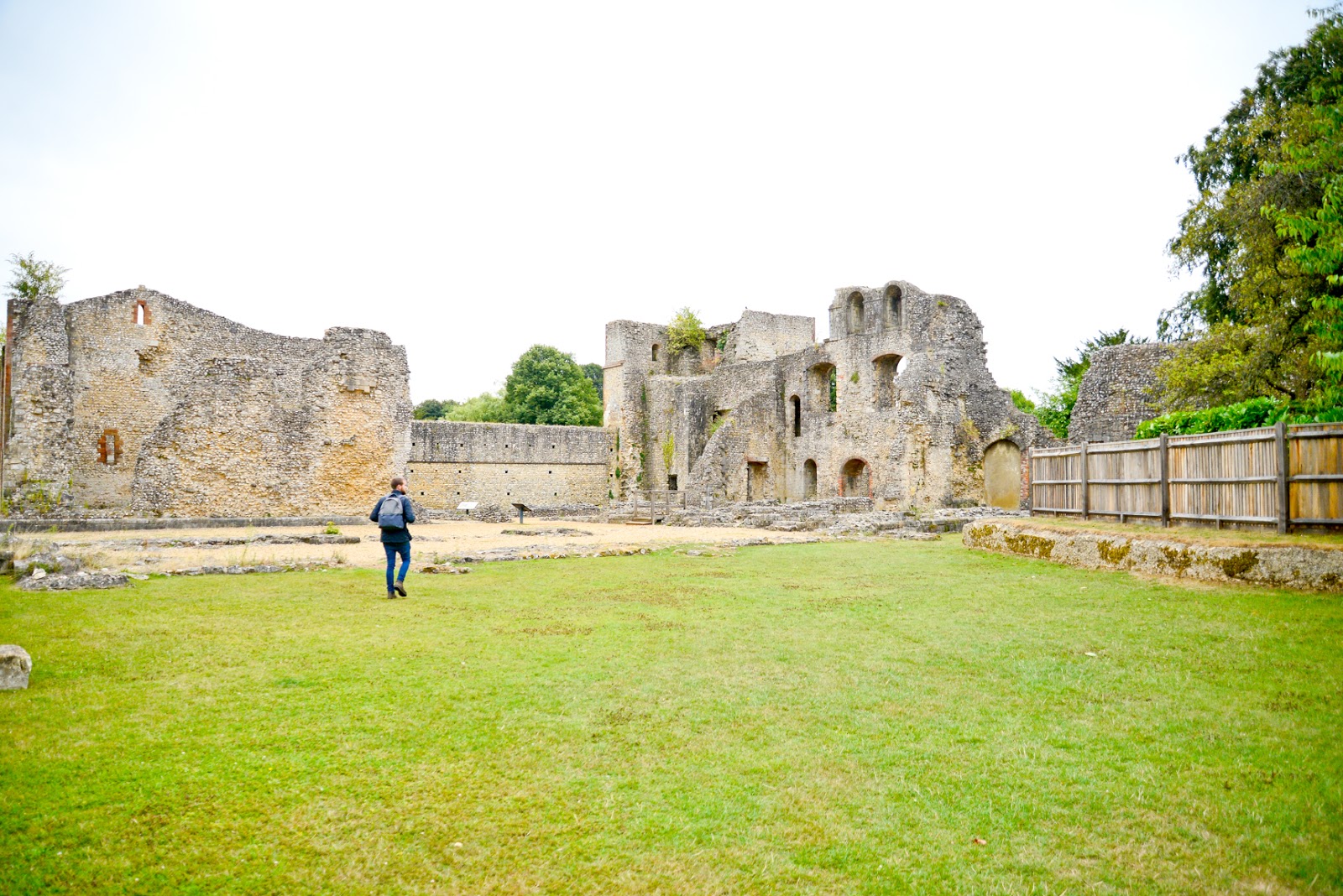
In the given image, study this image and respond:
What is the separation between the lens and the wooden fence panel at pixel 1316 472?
865 cm

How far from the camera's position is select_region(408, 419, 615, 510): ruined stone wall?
108ft

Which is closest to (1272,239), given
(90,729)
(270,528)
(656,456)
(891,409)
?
(891,409)

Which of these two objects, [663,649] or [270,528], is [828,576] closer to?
[663,649]

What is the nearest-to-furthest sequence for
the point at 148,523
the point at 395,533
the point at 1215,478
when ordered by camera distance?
the point at 395,533 < the point at 1215,478 < the point at 148,523

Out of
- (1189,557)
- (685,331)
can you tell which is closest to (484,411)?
(685,331)

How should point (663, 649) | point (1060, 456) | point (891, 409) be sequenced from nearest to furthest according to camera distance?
point (663, 649)
point (1060, 456)
point (891, 409)

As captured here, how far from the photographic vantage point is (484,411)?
2254 inches

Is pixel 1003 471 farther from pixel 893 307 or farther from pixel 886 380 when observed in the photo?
pixel 893 307

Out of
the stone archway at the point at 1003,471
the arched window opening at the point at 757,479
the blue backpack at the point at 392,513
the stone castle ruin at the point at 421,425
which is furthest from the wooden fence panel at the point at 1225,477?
the arched window opening at the point at 757,479

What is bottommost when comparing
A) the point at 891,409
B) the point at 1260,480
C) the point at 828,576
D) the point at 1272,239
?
the point at 828,576

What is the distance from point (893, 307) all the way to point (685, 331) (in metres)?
13.3

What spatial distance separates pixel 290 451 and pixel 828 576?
16.7m

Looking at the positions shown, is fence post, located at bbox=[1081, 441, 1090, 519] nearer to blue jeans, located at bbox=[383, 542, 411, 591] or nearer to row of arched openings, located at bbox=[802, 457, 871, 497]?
blue jeans, located at bbox=[383, 542, 411, 591]

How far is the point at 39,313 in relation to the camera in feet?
70.0
